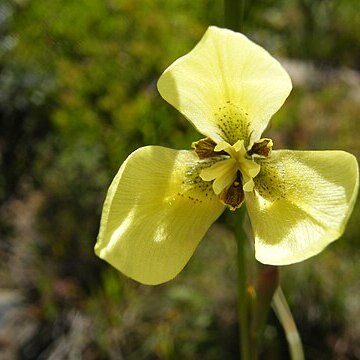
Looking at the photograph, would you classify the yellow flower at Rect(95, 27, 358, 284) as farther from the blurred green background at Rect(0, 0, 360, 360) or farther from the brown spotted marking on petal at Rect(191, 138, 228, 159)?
the blurred green background at Rect(0, 0, 360, 360)

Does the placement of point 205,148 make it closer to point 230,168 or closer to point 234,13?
point 230,168

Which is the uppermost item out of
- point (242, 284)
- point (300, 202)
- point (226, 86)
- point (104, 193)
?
point (226, 86)

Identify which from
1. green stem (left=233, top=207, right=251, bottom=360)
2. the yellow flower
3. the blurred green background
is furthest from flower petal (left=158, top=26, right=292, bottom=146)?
the blurred green background

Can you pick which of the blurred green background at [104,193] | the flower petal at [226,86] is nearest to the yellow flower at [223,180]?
the flower petal at [226,86]

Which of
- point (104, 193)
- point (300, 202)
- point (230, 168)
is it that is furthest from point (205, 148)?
point (104, 193)

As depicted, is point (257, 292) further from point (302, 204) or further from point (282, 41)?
point (282, 41)

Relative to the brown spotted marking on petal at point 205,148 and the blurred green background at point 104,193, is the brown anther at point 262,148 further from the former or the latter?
the blurred green background at point 104,193
